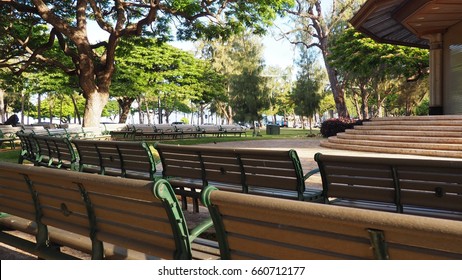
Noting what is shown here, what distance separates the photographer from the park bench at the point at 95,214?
7.78ft

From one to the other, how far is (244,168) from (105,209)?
2.33m

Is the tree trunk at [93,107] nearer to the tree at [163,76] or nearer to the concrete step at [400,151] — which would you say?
the concrete step at [400,151]

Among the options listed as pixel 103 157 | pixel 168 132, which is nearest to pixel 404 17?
pixel 103 157

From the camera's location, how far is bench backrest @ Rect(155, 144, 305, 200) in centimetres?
446

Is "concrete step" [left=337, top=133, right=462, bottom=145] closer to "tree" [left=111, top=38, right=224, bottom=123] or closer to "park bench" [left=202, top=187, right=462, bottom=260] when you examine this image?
"park bench" [left=202, top=187, right=462, bottom=260]

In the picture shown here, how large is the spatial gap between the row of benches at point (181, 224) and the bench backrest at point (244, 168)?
178 centimetres

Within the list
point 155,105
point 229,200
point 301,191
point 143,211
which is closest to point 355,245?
point 229,200

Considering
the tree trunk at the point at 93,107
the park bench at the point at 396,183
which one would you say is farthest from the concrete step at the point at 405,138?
the tree trunk at the point at 93,107

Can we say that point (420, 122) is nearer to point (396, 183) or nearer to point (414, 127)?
point (414, 127)

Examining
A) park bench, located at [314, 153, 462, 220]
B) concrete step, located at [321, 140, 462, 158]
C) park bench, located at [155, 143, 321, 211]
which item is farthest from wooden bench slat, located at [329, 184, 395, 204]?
concrete step, located at [321, 140, 462, 158]

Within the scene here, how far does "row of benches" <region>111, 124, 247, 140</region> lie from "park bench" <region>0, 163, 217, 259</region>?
855 inches

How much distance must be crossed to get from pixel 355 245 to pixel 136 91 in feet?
113

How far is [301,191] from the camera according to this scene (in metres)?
4.46

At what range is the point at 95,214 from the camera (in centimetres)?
279
